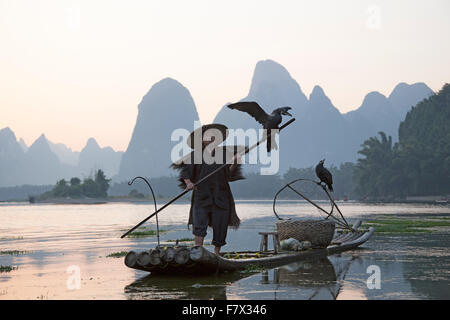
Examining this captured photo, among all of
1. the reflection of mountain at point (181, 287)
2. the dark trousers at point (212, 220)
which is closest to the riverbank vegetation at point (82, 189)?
the dark trousers at point (212, 220)

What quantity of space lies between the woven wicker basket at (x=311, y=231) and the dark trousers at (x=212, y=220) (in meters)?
3.15

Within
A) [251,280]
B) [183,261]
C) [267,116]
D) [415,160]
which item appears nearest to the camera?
[183,261]

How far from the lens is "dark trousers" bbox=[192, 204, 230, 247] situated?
9539 mm

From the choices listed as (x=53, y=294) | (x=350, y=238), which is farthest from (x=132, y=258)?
(x=350, y=238)

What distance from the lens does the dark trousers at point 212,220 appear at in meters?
9.54

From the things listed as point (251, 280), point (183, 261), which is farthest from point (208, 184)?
point (251, 280)

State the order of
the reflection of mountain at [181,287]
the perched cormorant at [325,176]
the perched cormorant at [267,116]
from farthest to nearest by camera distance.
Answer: the perched cormorant at [325,176]
the perched cormorant at [267,116]
the reflection of mountain at [181,287]

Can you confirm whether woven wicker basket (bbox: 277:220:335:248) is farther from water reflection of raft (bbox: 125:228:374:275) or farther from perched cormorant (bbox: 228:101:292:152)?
perched cormorant (bbox: 228:101:292:152)

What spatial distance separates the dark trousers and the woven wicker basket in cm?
315

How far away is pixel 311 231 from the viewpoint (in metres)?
12.4

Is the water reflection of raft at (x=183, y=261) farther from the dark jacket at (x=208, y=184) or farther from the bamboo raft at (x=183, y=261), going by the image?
the dark jacket at (x=208, y=184)

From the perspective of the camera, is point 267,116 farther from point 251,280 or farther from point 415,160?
point 415,160

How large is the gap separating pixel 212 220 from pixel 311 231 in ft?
11.3
